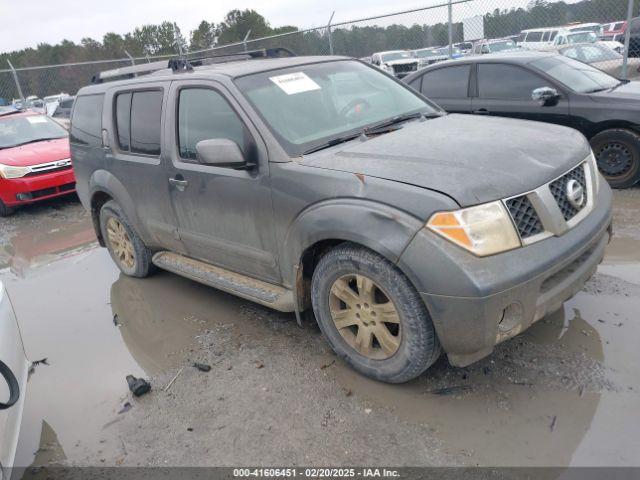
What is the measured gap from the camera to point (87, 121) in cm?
495

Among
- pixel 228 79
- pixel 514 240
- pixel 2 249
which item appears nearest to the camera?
pixel 514 240

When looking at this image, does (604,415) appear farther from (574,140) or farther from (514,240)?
(574,140)

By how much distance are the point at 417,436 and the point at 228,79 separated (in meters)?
2.53

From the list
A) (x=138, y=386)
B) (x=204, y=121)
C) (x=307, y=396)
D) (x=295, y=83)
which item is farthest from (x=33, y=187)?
(x=307, y=396)

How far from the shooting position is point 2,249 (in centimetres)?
682

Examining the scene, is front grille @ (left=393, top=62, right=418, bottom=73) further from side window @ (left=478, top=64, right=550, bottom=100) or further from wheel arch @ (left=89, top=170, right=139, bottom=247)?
wheel arch @ (left=89, top=170, right=139, bottom=247)

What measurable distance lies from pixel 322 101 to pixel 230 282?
145 cm

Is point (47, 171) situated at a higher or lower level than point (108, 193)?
lower

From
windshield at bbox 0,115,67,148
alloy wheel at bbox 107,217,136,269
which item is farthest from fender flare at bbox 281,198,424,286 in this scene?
windshield at bbox 0,115,67,148

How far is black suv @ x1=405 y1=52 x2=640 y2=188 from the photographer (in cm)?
573

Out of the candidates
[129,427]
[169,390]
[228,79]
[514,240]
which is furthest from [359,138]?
[129,427]

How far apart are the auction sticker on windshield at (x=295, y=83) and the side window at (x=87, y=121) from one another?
2.04 m

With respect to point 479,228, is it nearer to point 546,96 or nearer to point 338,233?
point 338,233

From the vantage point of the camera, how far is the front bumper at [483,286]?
7.89 ft
